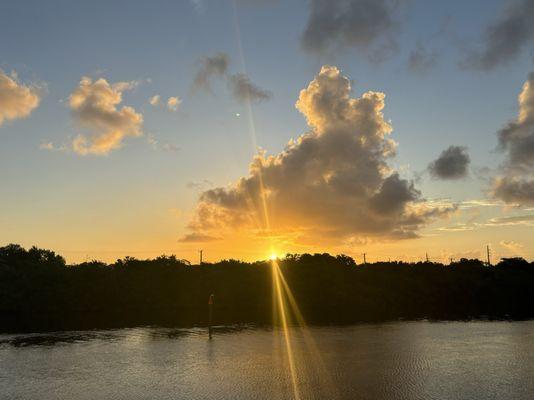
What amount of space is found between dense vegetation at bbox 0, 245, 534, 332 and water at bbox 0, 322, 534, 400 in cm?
2909

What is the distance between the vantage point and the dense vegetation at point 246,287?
60375mm

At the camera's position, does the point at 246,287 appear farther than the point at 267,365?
Yes

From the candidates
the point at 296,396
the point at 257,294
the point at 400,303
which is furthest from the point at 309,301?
the point at 296,396

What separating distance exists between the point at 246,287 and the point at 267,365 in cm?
5128

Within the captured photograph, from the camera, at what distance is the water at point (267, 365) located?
1484cm

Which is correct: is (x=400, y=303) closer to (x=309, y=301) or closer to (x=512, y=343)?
(x=309, y=301)

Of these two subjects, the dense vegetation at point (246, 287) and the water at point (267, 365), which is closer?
the water at point (267, 365)

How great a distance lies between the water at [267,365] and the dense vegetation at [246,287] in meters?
29.1

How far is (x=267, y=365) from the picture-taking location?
19.1m

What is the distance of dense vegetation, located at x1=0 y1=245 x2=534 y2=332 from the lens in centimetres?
6038

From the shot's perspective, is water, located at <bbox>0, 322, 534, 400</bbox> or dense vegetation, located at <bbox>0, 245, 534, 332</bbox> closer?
water, located at <bbox>0, 322, 534, 400</bbox>

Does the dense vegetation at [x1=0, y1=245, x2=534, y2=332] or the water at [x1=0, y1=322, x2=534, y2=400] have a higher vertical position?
the dense vegetation at [x1=0, y1=245, x2=534, y2=332]

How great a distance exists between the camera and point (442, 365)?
19.2m

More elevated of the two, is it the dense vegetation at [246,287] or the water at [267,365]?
the dense vegetation at [246,287]
